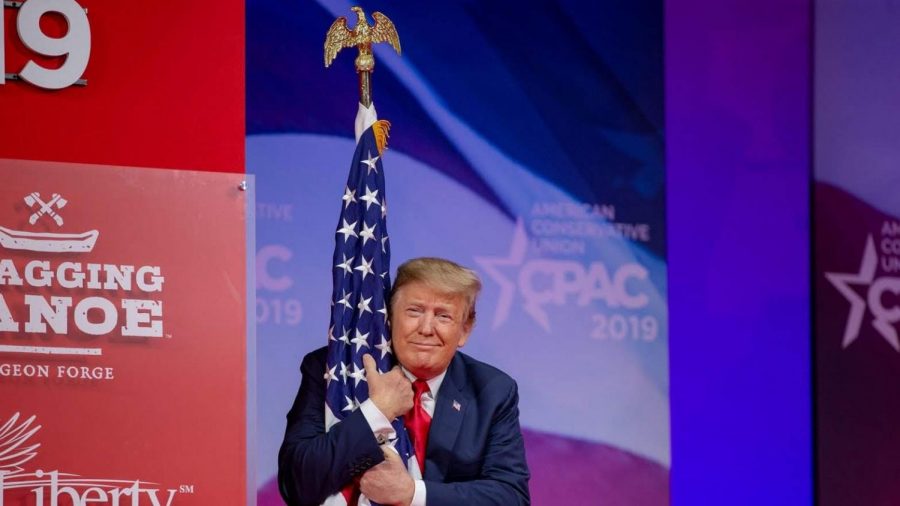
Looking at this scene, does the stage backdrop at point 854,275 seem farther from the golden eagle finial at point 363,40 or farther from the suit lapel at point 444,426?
the golden eagle finial at point 363,40

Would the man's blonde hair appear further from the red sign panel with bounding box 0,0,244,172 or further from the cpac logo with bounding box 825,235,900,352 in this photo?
the cpac logo with bounding box 825,235,900,352

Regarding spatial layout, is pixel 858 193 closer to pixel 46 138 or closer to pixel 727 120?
pixel 727 120

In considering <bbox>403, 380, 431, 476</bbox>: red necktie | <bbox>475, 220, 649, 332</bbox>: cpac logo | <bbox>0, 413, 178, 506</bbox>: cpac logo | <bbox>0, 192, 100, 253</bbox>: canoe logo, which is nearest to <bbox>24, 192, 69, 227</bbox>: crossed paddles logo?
<bbox>0, 192, 100, 253</bbox>: canoe logo

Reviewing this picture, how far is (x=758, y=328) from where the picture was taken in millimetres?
4793

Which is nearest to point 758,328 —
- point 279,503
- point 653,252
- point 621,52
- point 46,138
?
point 653,252

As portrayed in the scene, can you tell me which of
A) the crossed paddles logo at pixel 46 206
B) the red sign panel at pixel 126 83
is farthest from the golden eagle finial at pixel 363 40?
the crossed paddles logo at pixel 46 206

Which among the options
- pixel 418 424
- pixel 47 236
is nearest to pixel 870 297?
pixel 418 424

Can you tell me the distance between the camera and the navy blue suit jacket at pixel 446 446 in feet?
11.4

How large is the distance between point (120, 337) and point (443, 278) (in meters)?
0.93

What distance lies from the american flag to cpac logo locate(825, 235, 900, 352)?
1946mm

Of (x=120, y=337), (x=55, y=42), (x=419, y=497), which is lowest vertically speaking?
(x=419, y=497)

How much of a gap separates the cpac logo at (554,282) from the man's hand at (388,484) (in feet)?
3.41

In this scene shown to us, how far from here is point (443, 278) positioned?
12.3 ft

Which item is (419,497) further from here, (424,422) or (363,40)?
(363,40)
